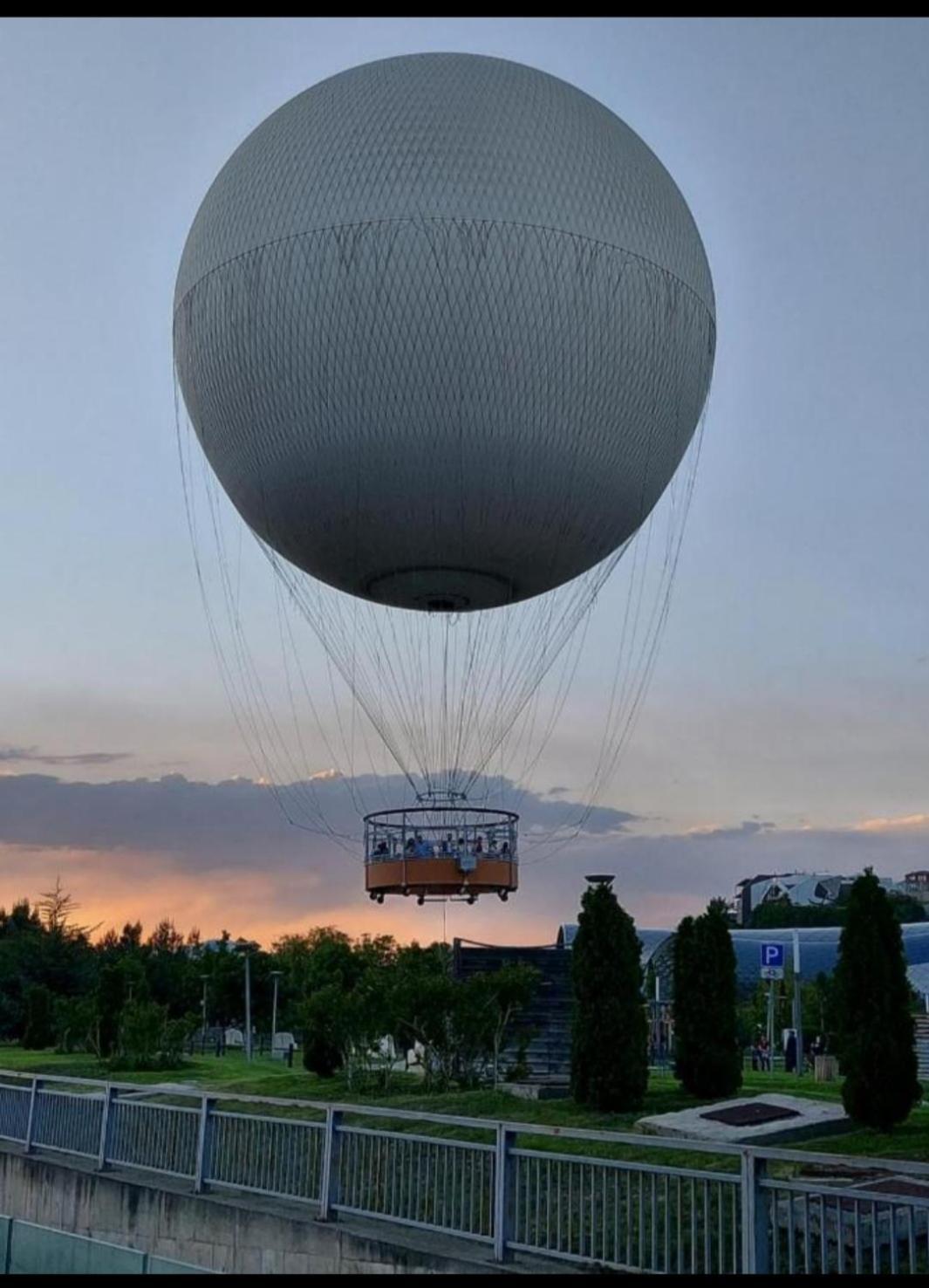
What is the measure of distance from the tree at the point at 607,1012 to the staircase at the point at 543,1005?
3.80 metres

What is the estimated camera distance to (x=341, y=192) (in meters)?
17.1

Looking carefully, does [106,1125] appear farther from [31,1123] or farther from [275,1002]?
[275,1002]

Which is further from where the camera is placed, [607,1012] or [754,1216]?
[607,1012]

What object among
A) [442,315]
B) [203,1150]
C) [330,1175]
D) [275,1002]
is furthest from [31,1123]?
[275,1002]

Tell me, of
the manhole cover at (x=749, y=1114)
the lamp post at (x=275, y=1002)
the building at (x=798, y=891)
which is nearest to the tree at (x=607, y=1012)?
the manhole cover at (x=749, y=1114)

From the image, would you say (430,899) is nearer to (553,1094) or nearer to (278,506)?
A: (553,1094)

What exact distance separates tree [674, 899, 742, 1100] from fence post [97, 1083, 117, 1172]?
26.5 ft

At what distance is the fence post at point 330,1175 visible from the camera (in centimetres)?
1029

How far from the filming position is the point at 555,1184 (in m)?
11.0

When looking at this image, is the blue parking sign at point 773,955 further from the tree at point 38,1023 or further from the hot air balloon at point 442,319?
the tree at point 38,1023

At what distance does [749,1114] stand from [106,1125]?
7119 mm

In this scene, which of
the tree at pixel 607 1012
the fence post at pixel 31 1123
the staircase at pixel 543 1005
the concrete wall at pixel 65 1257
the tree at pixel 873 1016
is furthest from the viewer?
the staircase at pixel 543 1005

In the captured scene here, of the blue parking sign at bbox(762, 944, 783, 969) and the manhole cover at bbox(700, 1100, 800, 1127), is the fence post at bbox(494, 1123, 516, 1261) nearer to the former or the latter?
the manhole cover at bbox(700, 1100, 800, 1127)

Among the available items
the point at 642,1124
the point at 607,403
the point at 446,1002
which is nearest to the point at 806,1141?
the point at 642,1124
